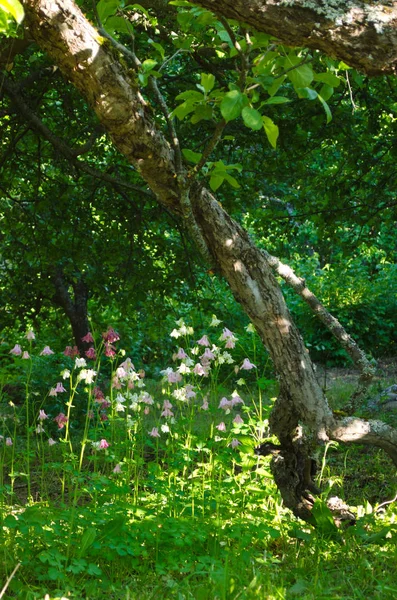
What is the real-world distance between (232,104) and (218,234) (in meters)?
1.23

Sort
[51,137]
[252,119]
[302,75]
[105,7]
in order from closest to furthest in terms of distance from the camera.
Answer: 1. [252,119]
2. [302,75]
3. [105,7]
4. [51,137]

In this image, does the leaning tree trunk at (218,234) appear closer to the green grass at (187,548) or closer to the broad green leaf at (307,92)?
the green grass at (187,548)

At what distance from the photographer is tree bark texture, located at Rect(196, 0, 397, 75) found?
7.47ft

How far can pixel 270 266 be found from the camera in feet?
12.4

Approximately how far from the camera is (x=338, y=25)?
229 centimetres

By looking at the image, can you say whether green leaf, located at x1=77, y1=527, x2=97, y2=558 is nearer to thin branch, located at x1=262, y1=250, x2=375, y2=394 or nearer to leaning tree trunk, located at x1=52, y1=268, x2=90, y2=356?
thin branch, located at x1=262, y1=250, x2=375, y2=394

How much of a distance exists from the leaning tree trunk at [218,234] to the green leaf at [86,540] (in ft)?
3.77

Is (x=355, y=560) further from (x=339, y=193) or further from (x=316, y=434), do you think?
(x=339, y=193)

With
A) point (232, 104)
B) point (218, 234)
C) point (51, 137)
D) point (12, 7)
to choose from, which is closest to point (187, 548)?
point (218, 234)

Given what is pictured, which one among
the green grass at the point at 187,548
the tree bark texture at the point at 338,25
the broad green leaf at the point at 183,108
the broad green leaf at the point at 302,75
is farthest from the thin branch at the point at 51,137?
the tree bark texture at the point at 338,25

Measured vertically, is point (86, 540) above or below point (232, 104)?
below

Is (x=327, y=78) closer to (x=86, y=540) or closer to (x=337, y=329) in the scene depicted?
(x=337, y=329)

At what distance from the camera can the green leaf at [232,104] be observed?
7.97 feet

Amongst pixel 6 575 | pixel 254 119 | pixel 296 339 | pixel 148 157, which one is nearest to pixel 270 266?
pixel 296 339
